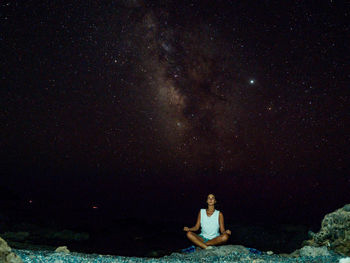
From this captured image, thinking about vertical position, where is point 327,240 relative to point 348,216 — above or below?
below

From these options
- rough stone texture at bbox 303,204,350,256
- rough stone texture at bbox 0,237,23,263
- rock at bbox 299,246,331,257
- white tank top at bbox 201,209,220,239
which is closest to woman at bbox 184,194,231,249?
white tank top at bbox 201,209,220,239

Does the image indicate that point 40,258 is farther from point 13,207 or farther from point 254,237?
point 13,207

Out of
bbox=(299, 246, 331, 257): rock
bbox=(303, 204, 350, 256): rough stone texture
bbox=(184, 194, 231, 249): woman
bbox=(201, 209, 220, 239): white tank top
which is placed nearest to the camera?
bbox=(299, 246, 331, 257): rock

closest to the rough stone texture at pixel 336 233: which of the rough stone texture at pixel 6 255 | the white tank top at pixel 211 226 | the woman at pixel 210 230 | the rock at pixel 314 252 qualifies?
the rock at pixel 314 252

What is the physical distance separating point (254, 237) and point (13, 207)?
31538 millimetres

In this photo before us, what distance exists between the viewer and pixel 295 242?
2186 cm

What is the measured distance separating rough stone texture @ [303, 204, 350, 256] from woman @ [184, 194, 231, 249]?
245cm

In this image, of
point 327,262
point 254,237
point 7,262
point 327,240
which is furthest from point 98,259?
point 254,237

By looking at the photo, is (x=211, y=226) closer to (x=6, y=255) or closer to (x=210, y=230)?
(x=210, y=230)

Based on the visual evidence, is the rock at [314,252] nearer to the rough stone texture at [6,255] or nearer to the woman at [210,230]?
the woman at [210,230]

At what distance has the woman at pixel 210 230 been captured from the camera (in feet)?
25.2

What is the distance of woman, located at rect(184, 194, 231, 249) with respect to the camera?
7672 mm

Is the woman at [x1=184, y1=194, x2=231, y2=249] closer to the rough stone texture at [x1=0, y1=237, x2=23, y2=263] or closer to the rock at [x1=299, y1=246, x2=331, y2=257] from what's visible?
the rock at [x1=299, y1=246, x2=331, y2=257]

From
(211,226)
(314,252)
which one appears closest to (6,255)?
(211,226)
